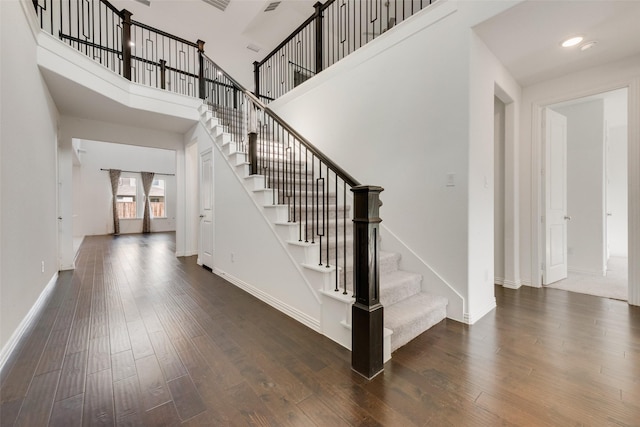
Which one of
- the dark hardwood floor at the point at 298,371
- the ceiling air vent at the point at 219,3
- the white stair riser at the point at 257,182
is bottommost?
the dark hardwood floor at the point at 298,371

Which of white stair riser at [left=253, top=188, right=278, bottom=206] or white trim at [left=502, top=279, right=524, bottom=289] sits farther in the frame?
white trim at [left=502, top=279, right=524, bottom=289]

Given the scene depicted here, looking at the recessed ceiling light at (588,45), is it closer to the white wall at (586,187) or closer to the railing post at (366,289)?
the white wall at (586,187)

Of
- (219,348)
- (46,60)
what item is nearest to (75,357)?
(219,348)

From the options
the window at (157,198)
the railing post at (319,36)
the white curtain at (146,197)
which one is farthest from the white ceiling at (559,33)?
the window at (157,198)

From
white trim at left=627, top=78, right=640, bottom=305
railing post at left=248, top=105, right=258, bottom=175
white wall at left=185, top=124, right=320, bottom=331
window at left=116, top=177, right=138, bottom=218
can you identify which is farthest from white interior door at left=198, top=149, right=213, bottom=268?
window at left=116, top=177, right=138, bottom=218

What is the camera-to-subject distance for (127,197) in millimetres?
10477

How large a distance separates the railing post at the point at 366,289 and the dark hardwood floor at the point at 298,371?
0.39 ft

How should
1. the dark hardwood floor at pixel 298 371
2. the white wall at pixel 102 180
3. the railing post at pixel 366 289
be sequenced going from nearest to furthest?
the dark hardwood floor at pixel 298 371 < the railing post at pixel 366 289 < the white wall at pixel 102 180

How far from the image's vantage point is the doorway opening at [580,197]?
3590 mm

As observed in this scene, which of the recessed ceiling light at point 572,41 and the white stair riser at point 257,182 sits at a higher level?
the recessed ceiling light at point 572,41

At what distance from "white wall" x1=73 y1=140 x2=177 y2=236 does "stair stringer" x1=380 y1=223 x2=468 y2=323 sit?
8.38 m

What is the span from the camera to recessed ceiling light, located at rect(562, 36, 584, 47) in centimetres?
252

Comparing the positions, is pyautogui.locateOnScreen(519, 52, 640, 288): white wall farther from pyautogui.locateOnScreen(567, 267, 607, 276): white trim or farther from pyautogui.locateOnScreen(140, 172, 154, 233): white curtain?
pyautogui.locateOnScreen(140, 172, 154, 233): white curtain

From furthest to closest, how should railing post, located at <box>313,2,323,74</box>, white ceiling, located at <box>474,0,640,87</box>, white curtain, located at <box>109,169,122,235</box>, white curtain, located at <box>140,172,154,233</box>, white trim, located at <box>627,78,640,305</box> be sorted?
white curtain, located at <box>140,172,154,233</box> < white curtain, located at <box>109,169,122,235</box> < railing post, located at <box>313,2,323,74</box> < white trim, located at <box>627,78,640,305</box> < white ceiling, located at <box>474,0,640,87</box>
